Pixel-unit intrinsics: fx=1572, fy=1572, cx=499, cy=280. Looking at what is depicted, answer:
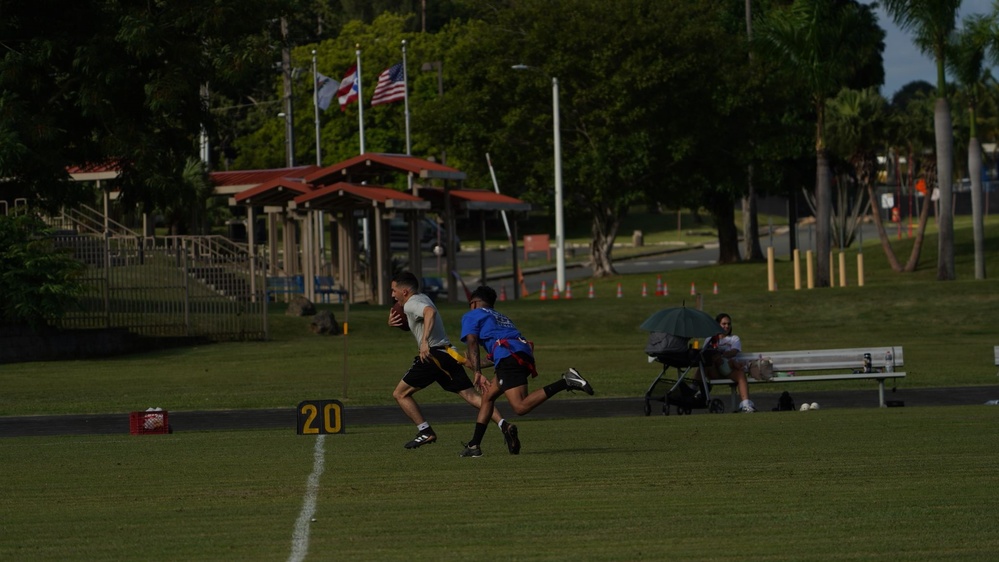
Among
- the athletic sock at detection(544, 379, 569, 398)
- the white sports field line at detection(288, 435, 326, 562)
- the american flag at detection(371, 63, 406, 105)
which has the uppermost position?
the american flag at detection(371, 63, 406, 105)

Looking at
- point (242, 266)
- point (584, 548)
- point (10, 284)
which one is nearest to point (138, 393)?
point (10, 284)

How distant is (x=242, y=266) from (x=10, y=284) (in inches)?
238

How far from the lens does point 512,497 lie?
37.2 feet

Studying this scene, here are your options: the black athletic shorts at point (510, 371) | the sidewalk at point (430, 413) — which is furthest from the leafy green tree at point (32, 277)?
the black athletic shorts at point (510, 371)

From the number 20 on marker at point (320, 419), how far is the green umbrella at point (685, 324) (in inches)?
206

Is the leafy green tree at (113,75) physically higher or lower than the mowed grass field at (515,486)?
higher

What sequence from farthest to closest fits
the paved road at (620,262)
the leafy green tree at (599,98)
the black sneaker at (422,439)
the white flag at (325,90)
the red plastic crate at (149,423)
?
the paved road at (620,262), the white flag at (325,90), the leafy green tree at (599,98), the red plastic crate at (149,423), the black sneaker at (422,439)

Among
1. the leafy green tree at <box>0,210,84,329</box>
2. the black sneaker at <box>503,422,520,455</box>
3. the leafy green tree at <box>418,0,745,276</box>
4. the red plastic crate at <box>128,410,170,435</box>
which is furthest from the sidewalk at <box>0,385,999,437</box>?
the leafy green tree at <box>418,0,745,276</box>

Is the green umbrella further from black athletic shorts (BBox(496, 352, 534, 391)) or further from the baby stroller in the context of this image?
black athletic shorts (BBox(496, 352, 534, 391))

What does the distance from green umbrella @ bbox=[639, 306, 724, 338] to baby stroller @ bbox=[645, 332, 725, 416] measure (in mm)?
124

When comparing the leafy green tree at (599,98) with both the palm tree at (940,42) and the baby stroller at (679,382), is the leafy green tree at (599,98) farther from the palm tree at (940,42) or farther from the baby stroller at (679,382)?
the baby stroller at (679,382)

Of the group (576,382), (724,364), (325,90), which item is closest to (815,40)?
(325,90)

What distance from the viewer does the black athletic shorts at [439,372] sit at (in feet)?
47.9

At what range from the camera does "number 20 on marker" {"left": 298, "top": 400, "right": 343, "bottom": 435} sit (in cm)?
1723
